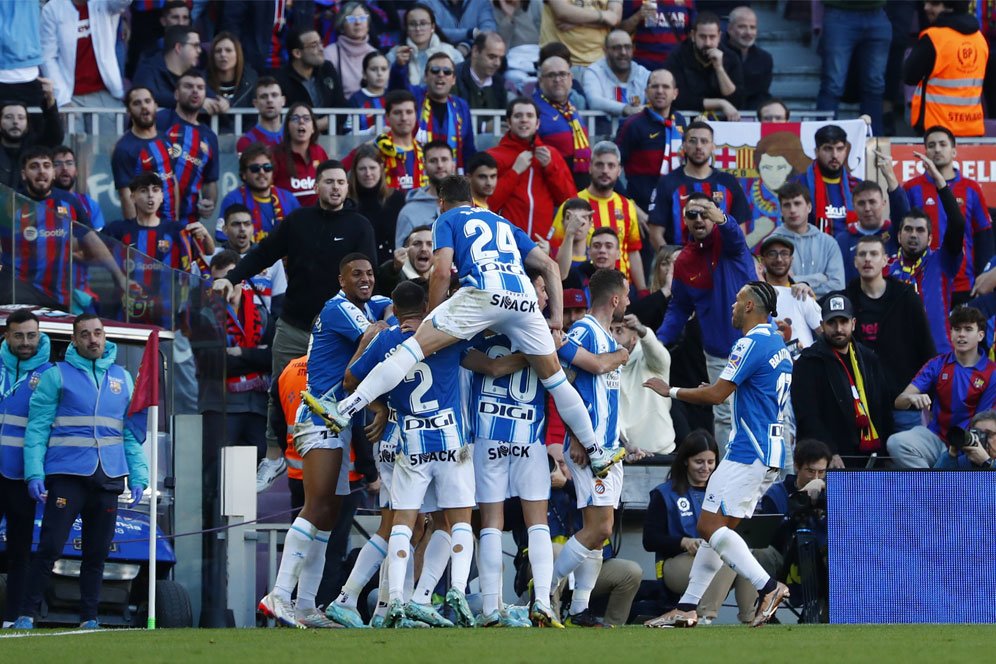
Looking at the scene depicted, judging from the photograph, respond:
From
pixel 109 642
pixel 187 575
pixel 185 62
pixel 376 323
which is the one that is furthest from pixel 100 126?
pixel 109 642

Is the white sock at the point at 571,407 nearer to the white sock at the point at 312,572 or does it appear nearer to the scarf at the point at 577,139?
the white sock at the point at 312,572

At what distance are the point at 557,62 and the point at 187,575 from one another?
6.00 metres

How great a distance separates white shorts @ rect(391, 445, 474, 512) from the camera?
34.4 ft

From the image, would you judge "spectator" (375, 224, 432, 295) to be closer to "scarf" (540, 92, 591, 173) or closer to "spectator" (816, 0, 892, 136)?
"scarf" (540, 92, 591, 173)

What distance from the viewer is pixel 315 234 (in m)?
13.9

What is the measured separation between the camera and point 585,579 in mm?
11211

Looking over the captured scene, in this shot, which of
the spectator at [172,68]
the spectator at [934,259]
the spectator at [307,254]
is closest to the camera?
the spectator at [307,254]

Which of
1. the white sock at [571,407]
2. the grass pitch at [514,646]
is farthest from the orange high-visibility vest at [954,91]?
the grass pitch at [514,646]

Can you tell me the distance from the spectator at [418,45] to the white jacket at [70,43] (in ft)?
9.21

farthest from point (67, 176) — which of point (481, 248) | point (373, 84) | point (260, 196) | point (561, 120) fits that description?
point (481, 248)

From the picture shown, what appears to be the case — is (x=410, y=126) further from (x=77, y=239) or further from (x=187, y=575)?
(x=187, y=575)

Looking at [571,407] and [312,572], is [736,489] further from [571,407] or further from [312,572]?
[312,572]

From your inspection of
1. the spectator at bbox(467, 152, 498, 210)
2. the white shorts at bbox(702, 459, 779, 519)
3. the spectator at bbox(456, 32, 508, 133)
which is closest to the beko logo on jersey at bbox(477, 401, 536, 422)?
the white shorts at bbox(702, 459, 779, 519)

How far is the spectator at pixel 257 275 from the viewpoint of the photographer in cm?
1534
